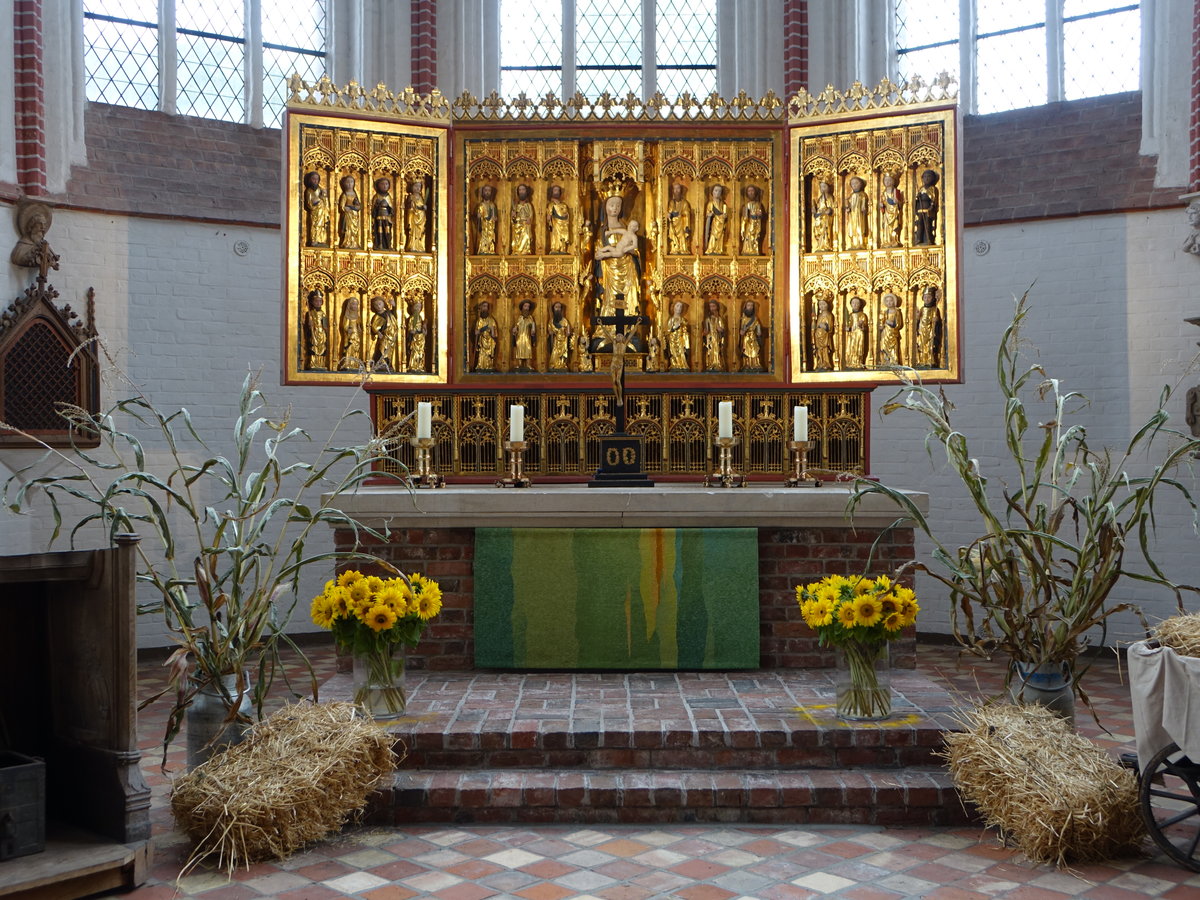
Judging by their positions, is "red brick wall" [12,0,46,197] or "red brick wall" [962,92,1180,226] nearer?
"red brick wall" [12,0,46,197]

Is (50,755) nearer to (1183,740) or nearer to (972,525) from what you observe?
(1183,740)

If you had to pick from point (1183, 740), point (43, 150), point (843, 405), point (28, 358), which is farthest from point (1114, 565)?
point (43, 150)

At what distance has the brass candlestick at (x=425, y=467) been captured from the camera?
27.3 ft

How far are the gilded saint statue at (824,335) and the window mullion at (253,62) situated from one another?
649 cm

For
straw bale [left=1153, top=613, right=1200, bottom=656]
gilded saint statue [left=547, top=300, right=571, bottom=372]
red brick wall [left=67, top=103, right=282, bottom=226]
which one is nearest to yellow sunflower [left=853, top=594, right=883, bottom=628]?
straw bale [left=1153, top=613, right=1200, bottom=656]

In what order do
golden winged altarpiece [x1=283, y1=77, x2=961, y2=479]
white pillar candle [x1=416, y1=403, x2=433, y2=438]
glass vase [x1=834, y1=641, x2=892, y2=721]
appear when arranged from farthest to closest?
golden winged altarpiece [x1=283, y1=77, x2=961, y2=479], white pillar candle [x1=416, y1=403, x2=433, y2=438], glass vase [x1=834, y1=641, x2=892, y2=721]

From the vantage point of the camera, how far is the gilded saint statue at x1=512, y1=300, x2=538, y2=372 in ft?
29.1

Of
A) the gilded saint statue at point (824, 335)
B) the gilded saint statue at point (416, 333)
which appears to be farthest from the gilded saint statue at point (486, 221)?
the gilded saint statue at point (824, 335)

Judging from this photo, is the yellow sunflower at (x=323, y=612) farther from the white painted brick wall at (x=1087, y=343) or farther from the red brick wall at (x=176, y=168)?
the red brick wall at (x=176, y=168)

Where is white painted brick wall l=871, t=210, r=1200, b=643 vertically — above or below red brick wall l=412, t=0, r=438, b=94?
below

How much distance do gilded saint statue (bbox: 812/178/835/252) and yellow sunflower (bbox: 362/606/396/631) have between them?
450 centimetres

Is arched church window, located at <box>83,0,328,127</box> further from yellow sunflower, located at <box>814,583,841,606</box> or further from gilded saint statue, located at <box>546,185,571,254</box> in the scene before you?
yellow sunflower, located at <box>814,583,841,606</box>

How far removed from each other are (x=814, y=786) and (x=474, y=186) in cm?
522

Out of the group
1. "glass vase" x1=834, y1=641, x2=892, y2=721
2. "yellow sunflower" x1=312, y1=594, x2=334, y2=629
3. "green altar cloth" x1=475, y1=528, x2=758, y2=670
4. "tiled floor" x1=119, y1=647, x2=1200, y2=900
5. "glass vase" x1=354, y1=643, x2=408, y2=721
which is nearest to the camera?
"tiled floor" x1=119, y1=647, x2=1200, y2=900
